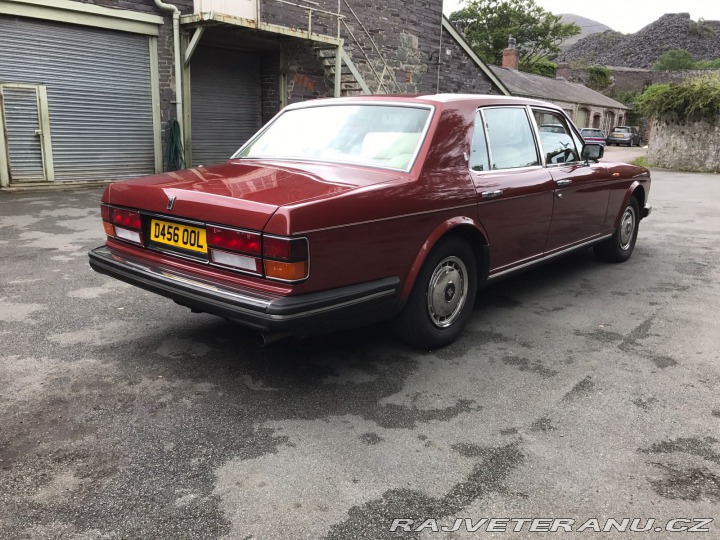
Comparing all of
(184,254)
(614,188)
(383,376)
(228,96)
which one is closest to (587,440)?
(383,376)

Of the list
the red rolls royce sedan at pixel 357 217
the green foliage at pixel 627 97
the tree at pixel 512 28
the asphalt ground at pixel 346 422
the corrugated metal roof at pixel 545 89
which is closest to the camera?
the asphalt ground at pixel 346 422

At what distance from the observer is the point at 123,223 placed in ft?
Answer: 11.9

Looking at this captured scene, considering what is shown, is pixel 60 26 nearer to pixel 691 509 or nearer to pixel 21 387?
pixel 21 387

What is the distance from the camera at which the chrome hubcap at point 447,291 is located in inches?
147

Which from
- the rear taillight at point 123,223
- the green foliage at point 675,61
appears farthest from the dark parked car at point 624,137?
the rear taillight at point 123,223

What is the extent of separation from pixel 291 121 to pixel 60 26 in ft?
29.2

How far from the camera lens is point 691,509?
232 cm

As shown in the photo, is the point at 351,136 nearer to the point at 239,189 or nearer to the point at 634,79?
the point at 239,189

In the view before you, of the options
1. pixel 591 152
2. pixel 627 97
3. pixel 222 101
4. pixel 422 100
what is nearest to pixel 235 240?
pixel 422 100

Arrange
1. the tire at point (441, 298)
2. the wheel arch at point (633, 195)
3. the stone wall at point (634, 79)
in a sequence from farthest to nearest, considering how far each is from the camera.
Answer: the stone wall at point (634, 79), the wheel arch at point (633, 195), the tire at point (441, 298)

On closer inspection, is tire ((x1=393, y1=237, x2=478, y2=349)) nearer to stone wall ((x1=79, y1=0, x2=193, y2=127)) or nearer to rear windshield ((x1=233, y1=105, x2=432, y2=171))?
rear windshield ((x1=233, y1=105, x2=432, y2=171))

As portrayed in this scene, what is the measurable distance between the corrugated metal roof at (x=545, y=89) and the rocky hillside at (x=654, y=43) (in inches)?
1581

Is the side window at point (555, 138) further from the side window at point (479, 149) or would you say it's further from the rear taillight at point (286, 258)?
the rear taillight at point (286, 258)

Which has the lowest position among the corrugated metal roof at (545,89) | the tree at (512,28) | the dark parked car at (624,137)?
the dark parked car at (624,137)
